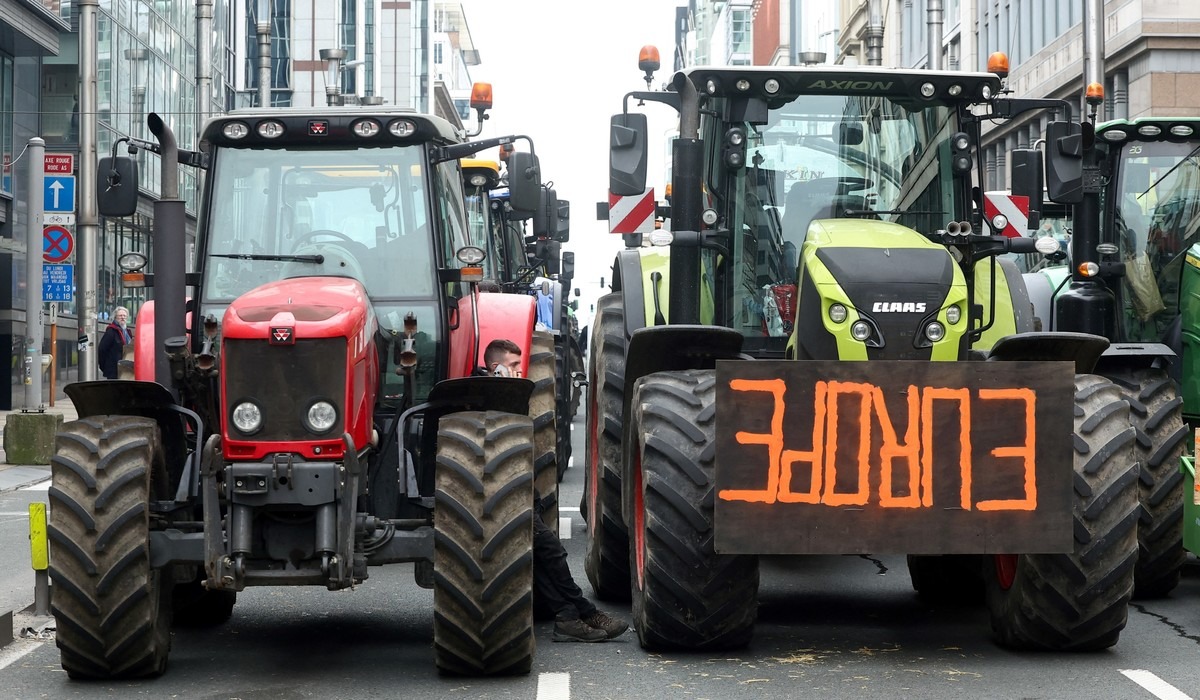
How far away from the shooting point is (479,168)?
13.4 meters

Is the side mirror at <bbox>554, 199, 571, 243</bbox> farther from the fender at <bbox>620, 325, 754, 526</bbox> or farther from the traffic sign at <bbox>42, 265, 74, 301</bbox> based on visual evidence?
the fender at <bbox>620, 325, 754, 526</bbox>

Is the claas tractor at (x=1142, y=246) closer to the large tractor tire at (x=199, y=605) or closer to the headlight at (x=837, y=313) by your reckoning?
the headlight at (x=837, y=313)

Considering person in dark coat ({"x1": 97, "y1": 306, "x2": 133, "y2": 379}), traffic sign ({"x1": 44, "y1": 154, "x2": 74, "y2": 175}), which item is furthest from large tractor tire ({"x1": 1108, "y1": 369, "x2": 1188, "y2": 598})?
person in dark coat ({"x1": 97, "y1": 306, "x2": 133, "y2": 379})

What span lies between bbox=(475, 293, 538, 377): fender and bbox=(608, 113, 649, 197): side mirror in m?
1.42

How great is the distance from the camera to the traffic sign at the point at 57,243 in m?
22.6

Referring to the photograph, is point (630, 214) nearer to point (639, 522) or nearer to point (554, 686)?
point (639, 522)

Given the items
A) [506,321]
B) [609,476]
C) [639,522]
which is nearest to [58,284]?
[506,321]

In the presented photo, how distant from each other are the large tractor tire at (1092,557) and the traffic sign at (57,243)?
55.1 feet

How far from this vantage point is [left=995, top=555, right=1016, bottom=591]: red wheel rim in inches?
339

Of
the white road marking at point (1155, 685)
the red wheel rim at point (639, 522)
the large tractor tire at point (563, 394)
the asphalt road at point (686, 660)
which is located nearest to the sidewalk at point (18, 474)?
the large tractor tire at point (563, 394)

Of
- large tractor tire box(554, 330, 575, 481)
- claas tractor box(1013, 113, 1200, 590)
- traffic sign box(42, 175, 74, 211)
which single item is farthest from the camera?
traffic sign box(42, 175, 74, 211)

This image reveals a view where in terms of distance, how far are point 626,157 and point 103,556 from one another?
330 cm

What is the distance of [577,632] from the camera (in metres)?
9.05

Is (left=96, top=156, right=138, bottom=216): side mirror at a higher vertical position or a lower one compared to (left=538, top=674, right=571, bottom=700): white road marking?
higher
